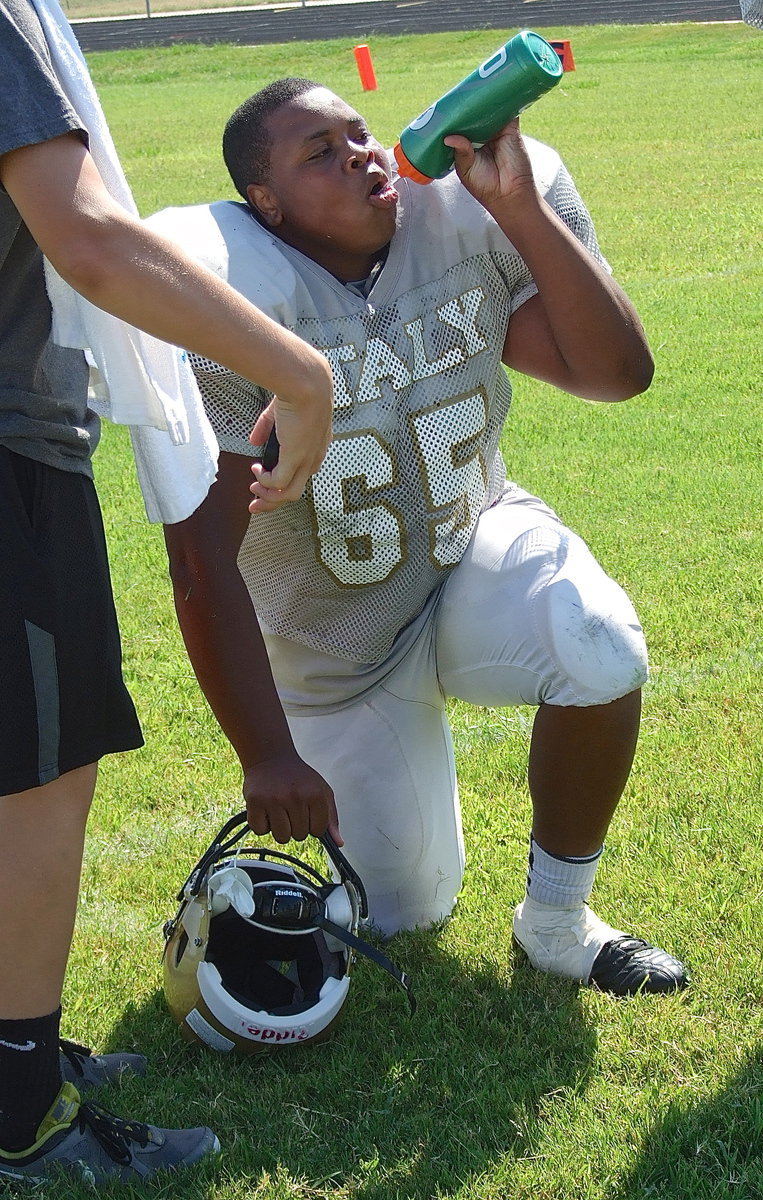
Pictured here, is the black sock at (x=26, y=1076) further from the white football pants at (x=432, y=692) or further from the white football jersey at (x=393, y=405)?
the white football jersey at (x=393, y=405)

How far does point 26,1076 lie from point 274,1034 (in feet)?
1.43

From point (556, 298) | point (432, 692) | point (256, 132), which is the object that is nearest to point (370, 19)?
point (256, 132)

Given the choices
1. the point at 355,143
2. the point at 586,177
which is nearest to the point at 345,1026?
the point at 355,143

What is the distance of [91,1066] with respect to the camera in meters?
2.19

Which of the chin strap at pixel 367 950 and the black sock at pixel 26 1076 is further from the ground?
the black sock at pixel 26 1076

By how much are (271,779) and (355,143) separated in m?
1.13

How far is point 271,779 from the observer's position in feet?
7.14

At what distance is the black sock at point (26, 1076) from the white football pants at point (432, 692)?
834 mm

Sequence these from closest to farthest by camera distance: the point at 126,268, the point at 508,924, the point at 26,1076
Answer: the point at 126,268 < the point at 26,1076 < the point at 508,924

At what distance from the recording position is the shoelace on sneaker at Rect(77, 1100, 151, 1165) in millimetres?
1958

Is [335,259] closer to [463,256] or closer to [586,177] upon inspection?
[463,256]

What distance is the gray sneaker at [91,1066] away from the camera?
2.17m

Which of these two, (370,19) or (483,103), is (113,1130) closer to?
(483,103)

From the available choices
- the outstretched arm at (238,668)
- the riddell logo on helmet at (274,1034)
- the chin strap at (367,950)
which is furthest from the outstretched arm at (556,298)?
the riddell logo on helmet at (274,1034)
